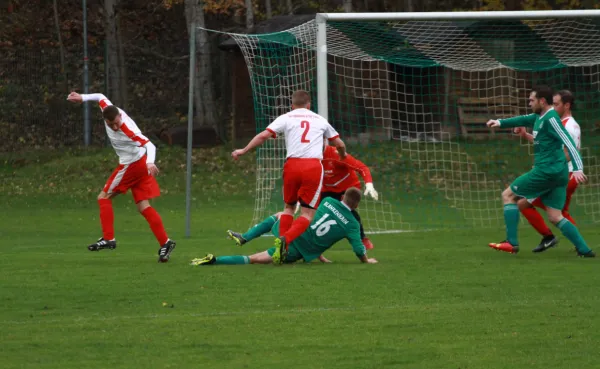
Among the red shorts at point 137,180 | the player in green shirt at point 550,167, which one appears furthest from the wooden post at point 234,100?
the player in green shirt at point 550,167

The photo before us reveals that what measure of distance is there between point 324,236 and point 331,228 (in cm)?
15

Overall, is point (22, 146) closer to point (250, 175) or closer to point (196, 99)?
point (196, 99)

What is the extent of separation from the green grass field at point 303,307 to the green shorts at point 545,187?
622 millimetres

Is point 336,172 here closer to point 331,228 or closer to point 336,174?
point 336,174

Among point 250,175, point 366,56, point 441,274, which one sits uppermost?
point 366,56

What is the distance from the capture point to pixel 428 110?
23.1m

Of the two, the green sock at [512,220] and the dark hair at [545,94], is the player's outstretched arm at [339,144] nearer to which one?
the green sock at [512,220]

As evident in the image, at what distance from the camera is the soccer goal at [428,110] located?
1717 cm

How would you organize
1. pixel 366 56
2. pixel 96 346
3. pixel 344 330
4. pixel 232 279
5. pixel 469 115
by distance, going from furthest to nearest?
pixel 469 115, pixel 366 56, pixel 232 279, pixel 344 330, pixel 96 346

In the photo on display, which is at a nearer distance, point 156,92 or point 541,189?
point 541,189

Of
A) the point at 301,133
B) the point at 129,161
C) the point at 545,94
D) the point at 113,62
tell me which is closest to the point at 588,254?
the point at 545,94

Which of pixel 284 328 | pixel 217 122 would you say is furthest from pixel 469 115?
pixel 284 328

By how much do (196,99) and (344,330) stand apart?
21.4 meters

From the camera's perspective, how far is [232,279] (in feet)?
32.6
